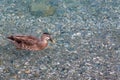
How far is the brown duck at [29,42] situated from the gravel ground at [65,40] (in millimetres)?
244

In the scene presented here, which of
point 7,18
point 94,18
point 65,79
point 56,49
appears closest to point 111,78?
point 65,79

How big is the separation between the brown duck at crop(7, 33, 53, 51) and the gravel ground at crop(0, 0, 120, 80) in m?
0.24

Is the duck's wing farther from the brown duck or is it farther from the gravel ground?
the gravel ground

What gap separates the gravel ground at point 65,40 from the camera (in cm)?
946

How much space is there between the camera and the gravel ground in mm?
9461

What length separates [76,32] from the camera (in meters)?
11.9

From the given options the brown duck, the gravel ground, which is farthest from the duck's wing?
the gravel ground

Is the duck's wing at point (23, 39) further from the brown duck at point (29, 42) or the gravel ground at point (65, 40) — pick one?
the gravel ground at point (65, 40)

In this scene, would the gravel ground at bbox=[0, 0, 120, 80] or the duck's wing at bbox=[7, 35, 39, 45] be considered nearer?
the gravel ground at bbox=[0, 0, 120, 80]

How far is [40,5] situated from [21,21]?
4.56 ft

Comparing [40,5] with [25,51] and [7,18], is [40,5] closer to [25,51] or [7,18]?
[7,18]

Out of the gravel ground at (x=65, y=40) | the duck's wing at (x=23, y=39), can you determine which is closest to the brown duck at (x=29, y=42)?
the duck's wing at (x=23, y=39)

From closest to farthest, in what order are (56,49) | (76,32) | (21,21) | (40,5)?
1. (56,49)
2. (76,32)
3. (21,21)
4. (40,5)

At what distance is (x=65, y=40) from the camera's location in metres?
11.3
